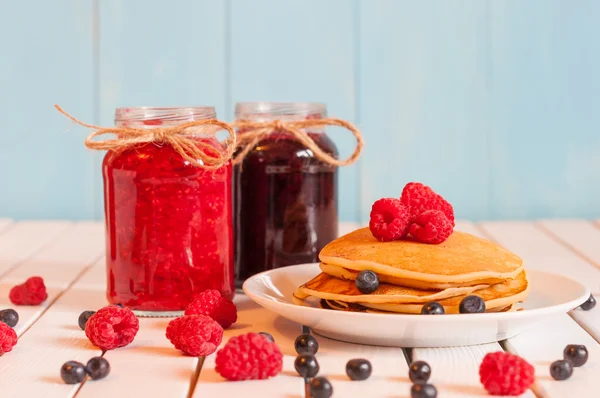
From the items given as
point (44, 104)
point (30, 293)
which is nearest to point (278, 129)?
point (30, 293)

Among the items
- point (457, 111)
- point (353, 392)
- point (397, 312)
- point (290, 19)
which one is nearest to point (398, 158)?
point (457, 111)

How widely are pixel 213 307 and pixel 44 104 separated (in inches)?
70.3

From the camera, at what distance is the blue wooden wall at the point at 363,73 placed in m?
2.84

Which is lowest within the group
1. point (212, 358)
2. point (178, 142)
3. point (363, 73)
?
point (212, 358)

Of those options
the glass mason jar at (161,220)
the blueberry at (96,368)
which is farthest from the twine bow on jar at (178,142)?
the blueberry at (96,368)

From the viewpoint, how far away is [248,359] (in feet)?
3.51

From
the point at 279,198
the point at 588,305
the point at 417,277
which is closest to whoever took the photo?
the point at 417,277

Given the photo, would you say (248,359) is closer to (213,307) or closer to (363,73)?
(213,307)

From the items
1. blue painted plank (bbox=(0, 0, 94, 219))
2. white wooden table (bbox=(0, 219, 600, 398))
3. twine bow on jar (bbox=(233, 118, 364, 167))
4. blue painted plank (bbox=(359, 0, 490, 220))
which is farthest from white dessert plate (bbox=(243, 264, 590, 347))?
blue painted plank (bbox=(0, 0, 94, 219))

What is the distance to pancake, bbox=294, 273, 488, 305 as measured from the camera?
3.89ft

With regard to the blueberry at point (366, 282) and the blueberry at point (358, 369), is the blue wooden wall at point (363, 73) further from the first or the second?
the blueberry at point (358, 369)

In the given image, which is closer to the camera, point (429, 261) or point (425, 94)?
point (429, 261)

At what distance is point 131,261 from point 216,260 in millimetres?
138

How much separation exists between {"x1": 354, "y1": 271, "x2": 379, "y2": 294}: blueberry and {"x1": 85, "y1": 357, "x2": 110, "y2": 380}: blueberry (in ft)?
1.16
